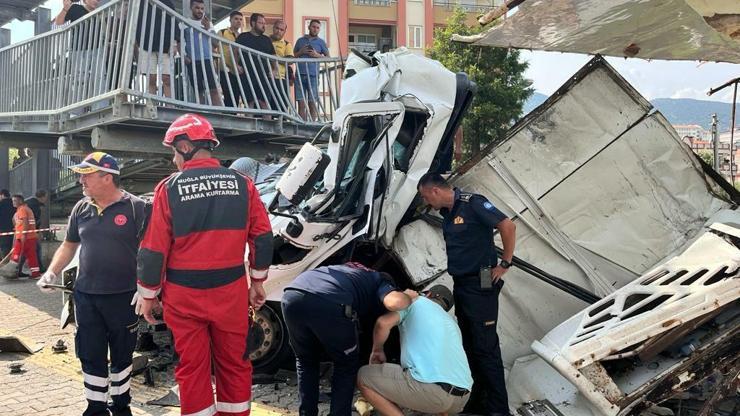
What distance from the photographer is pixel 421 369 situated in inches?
133

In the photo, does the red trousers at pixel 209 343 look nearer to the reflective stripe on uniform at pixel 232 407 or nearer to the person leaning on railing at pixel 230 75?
the reflective stripe on uniform at pixel 232 407

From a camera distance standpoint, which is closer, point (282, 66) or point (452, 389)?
point (452, 389)

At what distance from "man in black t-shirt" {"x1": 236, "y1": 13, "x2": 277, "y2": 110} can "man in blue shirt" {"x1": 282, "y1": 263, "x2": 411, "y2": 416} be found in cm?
466

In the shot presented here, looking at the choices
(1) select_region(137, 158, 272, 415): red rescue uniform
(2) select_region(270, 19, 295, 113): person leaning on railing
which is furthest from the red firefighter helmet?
(2) select_region(270, 19, 295, 113): person leaning on railing

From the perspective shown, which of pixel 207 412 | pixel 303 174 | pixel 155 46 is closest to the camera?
pixel 207 412

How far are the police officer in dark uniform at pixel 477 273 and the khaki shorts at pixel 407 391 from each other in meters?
0.58

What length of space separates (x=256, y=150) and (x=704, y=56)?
591 centimetres

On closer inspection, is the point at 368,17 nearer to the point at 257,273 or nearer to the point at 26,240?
the point at 26,240

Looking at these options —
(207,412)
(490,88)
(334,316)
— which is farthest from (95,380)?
(490,88)

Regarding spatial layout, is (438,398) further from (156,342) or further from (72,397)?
(156,342)

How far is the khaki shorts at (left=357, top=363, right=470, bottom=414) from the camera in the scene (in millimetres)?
3350

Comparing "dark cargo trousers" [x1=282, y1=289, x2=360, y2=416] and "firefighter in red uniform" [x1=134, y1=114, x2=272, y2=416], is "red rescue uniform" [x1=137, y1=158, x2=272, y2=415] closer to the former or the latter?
"firefighter in red uniform" [x1=134, y1=114, x2=272, y2=416]

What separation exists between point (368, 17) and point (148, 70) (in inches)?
1128

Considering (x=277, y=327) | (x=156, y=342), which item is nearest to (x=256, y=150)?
(x=156, y=342)
